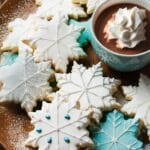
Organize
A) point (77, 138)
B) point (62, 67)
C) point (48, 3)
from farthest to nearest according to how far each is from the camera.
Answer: point (48, 3) → point (62, 67) → point (77, 138)

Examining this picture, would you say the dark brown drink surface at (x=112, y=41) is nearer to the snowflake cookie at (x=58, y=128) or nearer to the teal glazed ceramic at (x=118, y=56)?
the teal glazed ceramic at (x=118, y=56)

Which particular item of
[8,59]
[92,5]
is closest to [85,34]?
[92,5]

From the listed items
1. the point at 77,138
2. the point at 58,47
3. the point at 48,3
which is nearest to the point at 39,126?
the point at 77,138

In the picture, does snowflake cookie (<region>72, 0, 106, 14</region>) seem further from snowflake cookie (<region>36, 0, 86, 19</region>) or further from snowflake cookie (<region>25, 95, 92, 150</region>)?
snowflake cookie (<region>25, 95, 92, 150</region>)

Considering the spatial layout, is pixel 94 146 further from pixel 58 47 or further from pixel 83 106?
pixel 58 47

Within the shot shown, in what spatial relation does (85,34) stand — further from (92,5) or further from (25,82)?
(25,82)

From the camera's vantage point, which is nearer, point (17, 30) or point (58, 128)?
point (58, 128)
